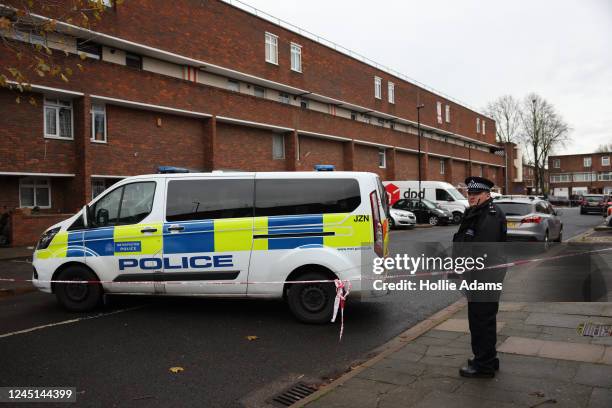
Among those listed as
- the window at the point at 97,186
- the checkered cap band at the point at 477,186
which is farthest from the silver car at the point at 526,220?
the window at the point at 97,186

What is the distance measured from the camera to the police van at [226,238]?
6.51m

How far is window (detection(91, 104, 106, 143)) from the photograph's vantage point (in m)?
19.1

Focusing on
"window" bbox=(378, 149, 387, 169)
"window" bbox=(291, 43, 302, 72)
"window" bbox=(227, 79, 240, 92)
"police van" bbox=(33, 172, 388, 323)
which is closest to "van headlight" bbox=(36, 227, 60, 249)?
"police van" bbox=(33, 172, 388, 323)

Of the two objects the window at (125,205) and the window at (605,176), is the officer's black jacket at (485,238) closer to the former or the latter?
the window at (125,205)

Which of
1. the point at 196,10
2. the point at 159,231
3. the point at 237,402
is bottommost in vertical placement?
the point at 237,402

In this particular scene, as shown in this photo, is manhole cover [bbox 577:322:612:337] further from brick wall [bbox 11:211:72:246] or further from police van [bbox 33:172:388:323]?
brick wall [bbox 11:211:72:246]

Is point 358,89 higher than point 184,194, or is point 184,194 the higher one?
point 358,89

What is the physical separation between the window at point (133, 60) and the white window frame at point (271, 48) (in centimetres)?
816

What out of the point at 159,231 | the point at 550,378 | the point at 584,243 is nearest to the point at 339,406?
the point at 550,378

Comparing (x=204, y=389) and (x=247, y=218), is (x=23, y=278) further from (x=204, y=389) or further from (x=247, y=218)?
(x=204, y=389)

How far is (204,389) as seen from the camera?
171 inches

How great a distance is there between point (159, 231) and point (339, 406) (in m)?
4.07

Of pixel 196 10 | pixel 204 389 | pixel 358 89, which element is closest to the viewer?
pixel 204 389

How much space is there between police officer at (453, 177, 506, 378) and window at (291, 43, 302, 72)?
2728 cm
